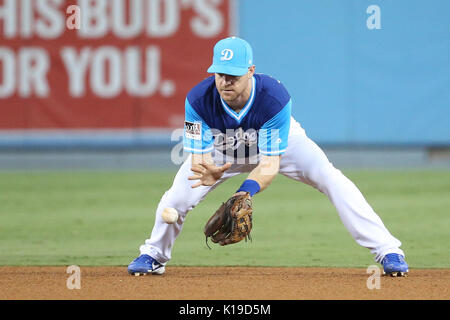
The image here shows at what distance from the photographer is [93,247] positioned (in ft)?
24.6

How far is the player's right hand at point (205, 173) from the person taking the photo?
5277 millimetres

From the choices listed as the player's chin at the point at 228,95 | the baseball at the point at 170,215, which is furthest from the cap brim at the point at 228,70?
the baseball at the point at 170,215

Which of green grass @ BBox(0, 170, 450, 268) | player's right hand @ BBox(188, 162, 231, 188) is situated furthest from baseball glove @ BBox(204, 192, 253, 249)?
green grass @ BBox(0, 170, 450, 268)

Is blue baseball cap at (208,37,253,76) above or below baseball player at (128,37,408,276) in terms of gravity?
above

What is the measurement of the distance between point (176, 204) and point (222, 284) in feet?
2.09

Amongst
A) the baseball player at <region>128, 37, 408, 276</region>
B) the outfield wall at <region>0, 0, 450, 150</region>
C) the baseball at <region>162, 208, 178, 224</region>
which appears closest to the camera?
the baseball player at <region>128, 37, 408, 276</region>

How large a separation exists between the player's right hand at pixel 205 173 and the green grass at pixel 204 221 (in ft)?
4.72

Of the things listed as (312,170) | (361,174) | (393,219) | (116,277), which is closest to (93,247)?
(116,277)

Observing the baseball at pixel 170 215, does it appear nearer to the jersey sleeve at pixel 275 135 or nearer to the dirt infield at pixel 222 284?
the dirt infield at pixel 222 284

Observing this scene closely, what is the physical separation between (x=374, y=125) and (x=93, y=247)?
25.4ft

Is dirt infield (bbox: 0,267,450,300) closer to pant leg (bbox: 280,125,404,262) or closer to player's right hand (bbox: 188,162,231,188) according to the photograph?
pant leg (bbox: 280,125,404,262)

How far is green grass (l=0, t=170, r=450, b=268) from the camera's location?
6984 millimetres

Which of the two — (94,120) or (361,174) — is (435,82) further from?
(94,120)

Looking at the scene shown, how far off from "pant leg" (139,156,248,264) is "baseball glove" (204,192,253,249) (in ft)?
1.48
